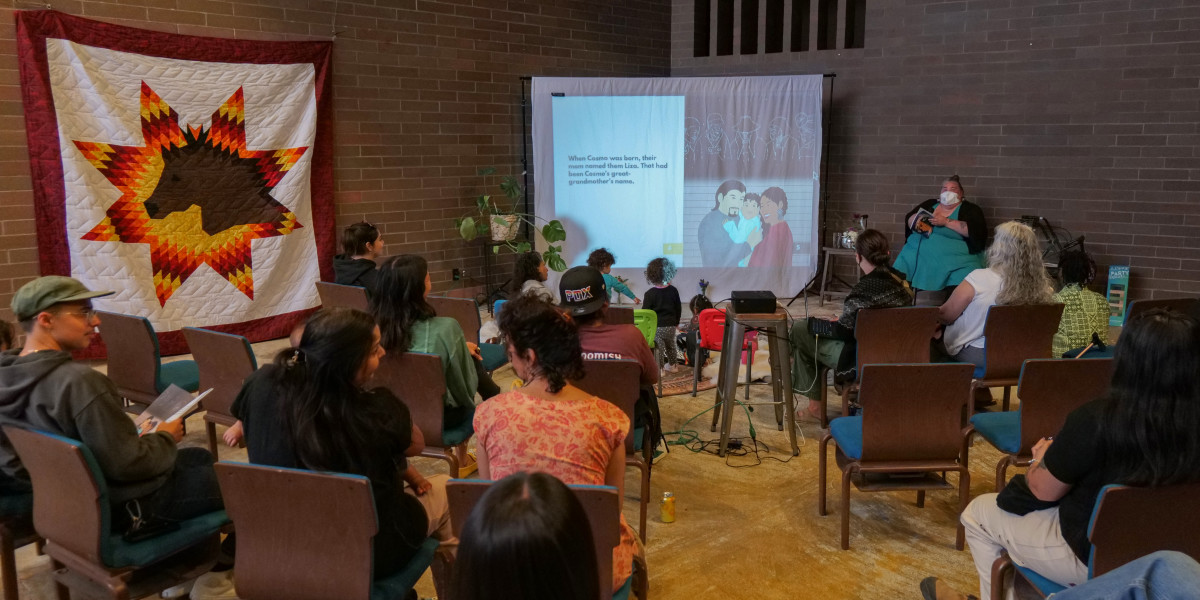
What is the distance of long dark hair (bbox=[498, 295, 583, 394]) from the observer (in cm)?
234

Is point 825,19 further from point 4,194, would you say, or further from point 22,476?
point 22,476

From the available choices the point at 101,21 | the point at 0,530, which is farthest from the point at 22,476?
the point at 101,21

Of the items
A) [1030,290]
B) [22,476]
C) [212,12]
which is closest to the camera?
[22,476]

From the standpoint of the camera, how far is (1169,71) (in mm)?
6820

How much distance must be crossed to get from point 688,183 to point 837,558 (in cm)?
513

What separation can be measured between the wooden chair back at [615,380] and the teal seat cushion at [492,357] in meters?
1.09

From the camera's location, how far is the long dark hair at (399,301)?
A: 11.1 feet

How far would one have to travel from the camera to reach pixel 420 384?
336cm

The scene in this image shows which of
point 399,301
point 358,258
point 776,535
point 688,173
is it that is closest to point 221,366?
point 399,301

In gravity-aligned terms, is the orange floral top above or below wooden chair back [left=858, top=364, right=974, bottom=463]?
above

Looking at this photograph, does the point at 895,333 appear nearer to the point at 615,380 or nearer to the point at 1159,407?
the point at 615,380

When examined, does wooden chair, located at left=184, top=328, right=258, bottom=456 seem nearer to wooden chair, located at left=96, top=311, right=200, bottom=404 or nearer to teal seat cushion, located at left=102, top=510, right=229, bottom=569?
wooden chair, located at left=96, top=311, right=200, bottom=404

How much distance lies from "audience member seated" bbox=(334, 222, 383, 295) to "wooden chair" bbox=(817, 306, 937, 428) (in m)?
2.61

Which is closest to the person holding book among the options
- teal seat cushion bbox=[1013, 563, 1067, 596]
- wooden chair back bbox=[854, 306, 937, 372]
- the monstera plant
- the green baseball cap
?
wooden chair back bbox=[854, 306, 937, 372]
